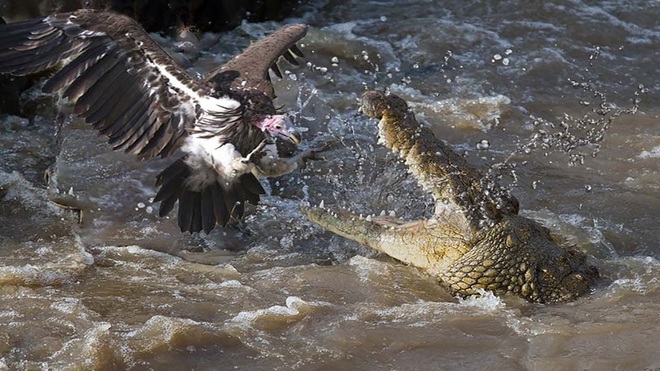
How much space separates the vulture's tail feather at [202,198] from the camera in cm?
532

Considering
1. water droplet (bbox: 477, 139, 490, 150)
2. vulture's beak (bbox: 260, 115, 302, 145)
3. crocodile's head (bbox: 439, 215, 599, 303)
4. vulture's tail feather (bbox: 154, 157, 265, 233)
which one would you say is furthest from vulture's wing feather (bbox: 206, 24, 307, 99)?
crocodile's head (bbox: 439, 215, 599, 303)

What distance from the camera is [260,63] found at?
20.0 ft

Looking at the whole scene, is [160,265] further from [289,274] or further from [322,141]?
[322,141]

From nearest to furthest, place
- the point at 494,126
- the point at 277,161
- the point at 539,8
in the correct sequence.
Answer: the point at 277,161 → the point at 494,126 → the point at 539,8

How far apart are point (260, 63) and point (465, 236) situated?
2.09 m

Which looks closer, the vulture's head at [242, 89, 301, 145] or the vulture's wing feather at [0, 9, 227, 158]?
the vulture's wing feather at [0, 9, 227, 158]

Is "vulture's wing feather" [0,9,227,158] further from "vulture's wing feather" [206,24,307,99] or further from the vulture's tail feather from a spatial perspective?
"vulture's wing feather" [206,24,307,99]

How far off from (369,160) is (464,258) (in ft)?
5.30

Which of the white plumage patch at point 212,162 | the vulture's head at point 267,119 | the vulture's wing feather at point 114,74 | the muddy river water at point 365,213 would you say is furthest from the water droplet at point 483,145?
the vulture's wing feather at point 114,74

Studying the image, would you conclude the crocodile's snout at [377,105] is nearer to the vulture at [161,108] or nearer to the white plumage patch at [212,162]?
the vulture at [161,108]

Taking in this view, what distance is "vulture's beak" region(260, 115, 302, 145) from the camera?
5.45 m

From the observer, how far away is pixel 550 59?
7656 millimetres

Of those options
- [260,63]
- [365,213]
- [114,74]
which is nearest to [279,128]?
[365,213]

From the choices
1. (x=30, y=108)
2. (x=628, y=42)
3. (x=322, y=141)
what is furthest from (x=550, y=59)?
(x=30, y=108)
